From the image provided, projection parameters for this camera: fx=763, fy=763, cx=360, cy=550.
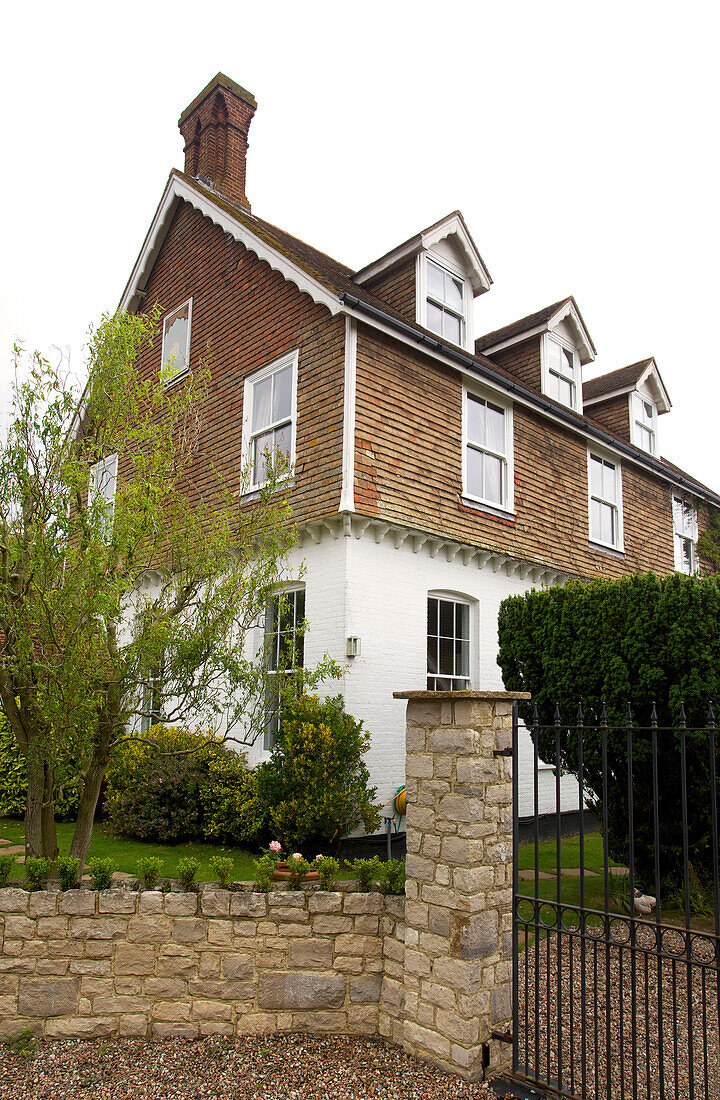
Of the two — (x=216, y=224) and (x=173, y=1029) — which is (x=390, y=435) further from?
(x=173, y=1029)

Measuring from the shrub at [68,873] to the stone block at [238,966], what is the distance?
1253 mm

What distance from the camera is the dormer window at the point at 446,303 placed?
12781mm

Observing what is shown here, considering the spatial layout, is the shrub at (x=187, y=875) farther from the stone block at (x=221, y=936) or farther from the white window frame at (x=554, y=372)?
the white window frame at (x=554, y=372)

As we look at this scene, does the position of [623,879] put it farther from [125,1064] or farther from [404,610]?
[125,1064]

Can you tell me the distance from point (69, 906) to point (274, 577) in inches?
123

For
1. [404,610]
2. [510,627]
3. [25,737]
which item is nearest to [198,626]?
[25,737]

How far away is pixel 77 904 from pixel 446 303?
10680 mm

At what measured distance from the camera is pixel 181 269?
1491cm

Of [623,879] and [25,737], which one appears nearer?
[25,737]

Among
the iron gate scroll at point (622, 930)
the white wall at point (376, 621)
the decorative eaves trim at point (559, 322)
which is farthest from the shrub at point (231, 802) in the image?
the decorative eaves trim at point (559, 322)

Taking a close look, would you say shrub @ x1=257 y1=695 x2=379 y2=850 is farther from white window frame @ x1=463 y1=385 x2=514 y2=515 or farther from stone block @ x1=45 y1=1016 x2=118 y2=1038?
white window frame @ x1=463 y1=385 x2=514 y2=515

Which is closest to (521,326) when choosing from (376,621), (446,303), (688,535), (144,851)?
(446,303)

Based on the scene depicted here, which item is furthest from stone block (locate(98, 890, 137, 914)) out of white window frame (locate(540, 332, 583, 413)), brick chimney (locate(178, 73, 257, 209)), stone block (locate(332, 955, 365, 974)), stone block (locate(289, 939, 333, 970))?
brick chimney (locate(178, 73, 257, 209))

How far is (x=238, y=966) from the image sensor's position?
535 centimetres
